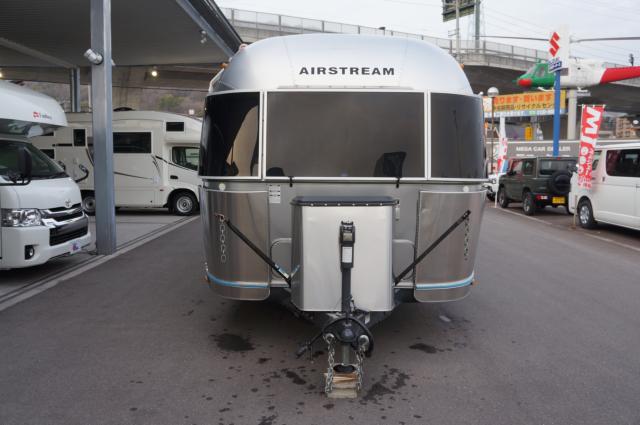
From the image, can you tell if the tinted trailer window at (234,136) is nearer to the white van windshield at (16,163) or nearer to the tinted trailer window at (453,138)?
the tinted trailer window at (453,138)

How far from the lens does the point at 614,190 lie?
12.1 metres

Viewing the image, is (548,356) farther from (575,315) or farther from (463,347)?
(575,315)

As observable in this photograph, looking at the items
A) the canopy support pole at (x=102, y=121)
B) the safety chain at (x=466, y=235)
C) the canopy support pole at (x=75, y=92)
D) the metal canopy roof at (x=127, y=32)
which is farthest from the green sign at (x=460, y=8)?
the safety chain at (x=466, y=235)

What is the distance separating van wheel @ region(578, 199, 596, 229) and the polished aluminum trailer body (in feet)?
32.0

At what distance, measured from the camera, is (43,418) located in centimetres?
373

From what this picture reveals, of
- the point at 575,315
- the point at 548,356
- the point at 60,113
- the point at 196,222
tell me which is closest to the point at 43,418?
the point at 548,356

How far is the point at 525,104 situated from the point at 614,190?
41.0 meters

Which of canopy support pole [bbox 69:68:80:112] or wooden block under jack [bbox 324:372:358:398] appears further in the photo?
canopy support pole [bbox 69:68:80:112]

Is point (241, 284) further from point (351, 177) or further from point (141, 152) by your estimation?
point (141, 152)

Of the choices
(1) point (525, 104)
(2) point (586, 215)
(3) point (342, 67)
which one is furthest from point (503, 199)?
(1) point (525, 104)

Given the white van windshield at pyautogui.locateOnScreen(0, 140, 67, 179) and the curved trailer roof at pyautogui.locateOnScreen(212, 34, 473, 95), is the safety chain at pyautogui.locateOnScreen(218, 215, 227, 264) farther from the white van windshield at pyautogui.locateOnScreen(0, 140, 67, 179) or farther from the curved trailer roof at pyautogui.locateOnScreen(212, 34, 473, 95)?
the white van windshield at pyautogui.locateOnScreen(0, 140, 67, 179)

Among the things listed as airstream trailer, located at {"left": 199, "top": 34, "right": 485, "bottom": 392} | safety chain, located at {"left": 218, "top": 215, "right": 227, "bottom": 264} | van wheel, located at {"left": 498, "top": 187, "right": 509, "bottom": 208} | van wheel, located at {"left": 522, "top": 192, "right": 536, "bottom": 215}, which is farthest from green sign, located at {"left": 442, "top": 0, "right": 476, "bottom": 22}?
safety chain, located at {"left": 218, "top": 215, "right": 227, "bottom": 264}

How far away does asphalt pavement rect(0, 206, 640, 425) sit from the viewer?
3852mm

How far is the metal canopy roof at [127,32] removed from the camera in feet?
44.7
